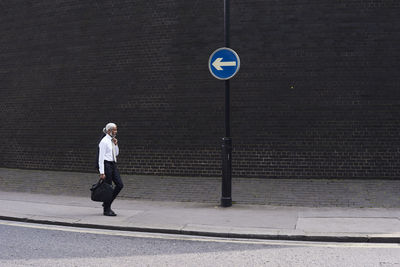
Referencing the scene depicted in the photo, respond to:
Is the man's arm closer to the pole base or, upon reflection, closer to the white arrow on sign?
the pole base

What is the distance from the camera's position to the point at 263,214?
7.83 metres

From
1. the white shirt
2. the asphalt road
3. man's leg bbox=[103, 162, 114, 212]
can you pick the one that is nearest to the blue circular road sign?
the white shirt

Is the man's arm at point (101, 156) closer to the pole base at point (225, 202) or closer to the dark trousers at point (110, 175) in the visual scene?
the dark trousers at point (110, 175)

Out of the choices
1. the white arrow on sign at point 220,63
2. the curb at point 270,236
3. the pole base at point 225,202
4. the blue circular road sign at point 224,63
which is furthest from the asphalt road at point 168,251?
the white arrow on sign at point 220,63

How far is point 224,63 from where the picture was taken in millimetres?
8742

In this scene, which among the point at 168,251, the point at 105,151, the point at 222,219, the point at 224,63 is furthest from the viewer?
the point at 224,63

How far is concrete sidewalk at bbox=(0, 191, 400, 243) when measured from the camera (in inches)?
254

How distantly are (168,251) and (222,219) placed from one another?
194cm

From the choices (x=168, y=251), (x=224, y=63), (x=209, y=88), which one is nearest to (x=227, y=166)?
(x=224, y=63)

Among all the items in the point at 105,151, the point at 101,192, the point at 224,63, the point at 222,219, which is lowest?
the point at 222,219

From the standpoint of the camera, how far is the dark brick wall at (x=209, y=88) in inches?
436

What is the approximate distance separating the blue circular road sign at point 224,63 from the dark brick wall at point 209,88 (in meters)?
2.91

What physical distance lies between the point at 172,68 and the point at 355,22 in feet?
16.7

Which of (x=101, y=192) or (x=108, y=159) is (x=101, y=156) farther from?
(x=101, y=192)
